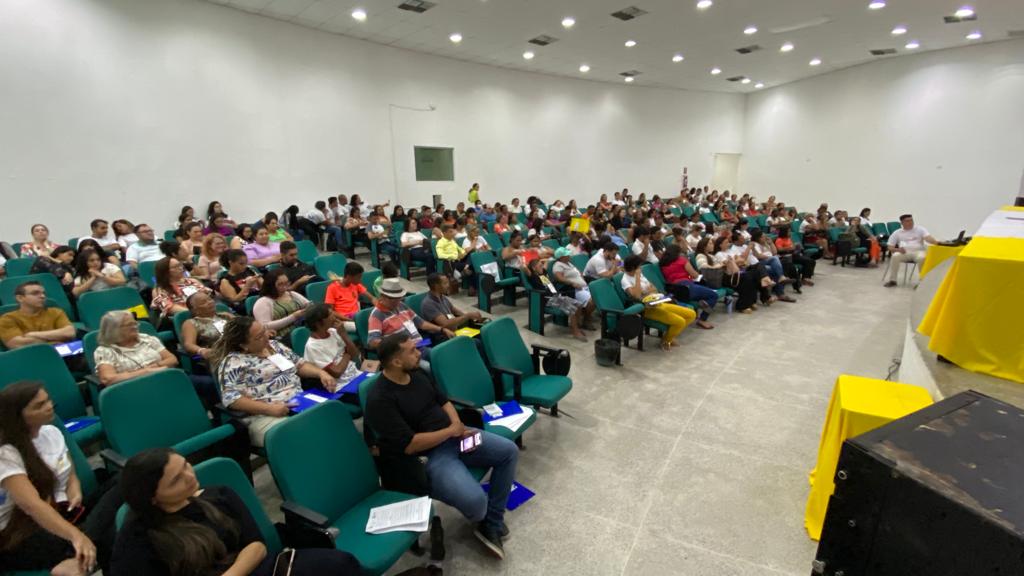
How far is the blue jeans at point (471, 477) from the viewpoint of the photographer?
224 centimetres

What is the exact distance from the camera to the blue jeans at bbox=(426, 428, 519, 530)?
7.34ft

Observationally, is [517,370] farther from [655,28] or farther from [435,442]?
[655,28]

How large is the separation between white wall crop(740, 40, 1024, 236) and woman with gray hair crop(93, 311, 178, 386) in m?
16.6

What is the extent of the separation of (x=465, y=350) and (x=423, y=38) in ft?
29.7

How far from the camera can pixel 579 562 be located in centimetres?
230

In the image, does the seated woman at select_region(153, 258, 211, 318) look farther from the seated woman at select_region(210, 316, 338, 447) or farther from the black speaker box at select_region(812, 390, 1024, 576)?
the black speaker box at select_region(812, 390, 1024, 576)

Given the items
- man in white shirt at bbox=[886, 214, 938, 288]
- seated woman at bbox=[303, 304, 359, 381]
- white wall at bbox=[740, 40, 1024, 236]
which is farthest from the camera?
white wall at bbox=[740, 40, 1024, 236]

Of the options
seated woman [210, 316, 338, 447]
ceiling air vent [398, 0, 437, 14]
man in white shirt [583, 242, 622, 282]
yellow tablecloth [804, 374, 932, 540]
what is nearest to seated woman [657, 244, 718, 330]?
man in white shirt [583, 242, 622, 282]

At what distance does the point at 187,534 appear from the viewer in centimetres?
151

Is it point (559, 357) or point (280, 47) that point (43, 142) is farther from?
point (559, 357)

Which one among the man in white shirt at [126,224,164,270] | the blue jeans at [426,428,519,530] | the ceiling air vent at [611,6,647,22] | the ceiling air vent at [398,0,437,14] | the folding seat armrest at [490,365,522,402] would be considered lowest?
the blue jeans at [426,428,519,530]

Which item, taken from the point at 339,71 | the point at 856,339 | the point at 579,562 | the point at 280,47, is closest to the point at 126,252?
the point at 280,47

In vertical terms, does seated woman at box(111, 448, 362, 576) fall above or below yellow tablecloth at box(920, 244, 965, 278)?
below

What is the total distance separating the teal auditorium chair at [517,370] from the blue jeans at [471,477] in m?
0.70
